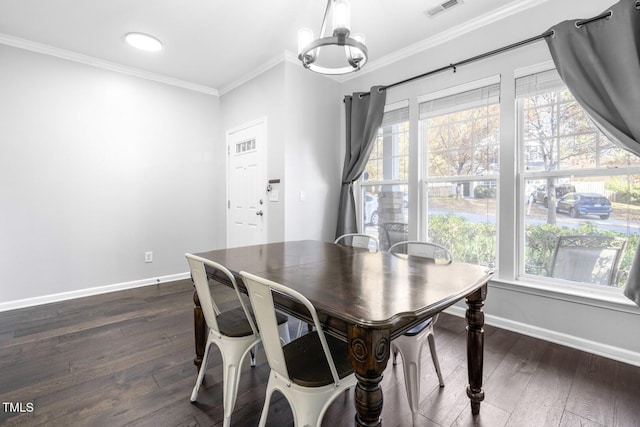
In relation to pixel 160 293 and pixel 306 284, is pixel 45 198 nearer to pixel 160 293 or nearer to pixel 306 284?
pixel 160 293

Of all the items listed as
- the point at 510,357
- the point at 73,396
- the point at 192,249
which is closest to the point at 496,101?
the point at 510,357

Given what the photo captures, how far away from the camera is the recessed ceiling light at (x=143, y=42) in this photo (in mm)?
2969

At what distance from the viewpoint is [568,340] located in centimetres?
227

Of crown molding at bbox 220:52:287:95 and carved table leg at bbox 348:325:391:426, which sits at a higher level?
crown molding at bbox 220:52:287:95

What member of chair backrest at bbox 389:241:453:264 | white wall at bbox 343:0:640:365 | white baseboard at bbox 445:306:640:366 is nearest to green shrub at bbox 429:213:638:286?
white wall at bbox 343:0:640:365

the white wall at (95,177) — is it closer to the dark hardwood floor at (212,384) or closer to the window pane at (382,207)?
the dark hardwood floor at (212,384)

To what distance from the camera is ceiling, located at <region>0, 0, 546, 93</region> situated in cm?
248

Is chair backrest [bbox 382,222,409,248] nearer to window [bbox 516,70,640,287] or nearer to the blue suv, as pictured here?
window [bbox 516,70,640,287]

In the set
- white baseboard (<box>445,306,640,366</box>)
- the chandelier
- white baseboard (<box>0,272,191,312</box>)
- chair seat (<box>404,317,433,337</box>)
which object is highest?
the chandelier

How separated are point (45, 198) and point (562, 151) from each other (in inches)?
190

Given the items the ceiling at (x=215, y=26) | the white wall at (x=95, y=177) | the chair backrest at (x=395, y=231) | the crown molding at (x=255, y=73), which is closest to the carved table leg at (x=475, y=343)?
the chair backrest at (x=395, y=231)

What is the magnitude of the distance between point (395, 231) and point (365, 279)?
208 centimetres

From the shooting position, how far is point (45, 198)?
3.19 meters

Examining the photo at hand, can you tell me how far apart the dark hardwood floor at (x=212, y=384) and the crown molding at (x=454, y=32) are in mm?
2616
